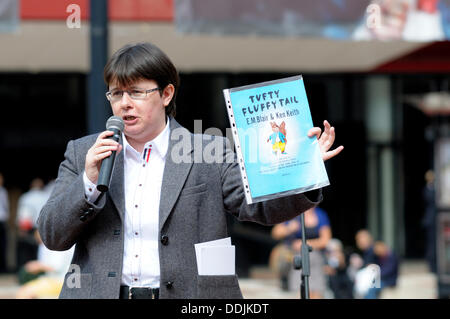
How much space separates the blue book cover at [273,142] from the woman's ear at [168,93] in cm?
27

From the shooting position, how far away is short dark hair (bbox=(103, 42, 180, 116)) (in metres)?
2.87

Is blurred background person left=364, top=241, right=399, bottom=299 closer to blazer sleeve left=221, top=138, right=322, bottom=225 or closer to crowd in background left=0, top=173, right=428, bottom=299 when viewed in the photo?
crowd in background left=0, top=173, right=428, bottom=299

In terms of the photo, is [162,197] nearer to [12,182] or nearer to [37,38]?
[37,38]

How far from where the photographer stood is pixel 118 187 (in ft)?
9.52

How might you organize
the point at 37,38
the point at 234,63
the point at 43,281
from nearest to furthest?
the point at 43,281 → the point at 37,38 → the point at 234,63

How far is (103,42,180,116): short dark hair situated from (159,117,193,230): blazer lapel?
0.21 metres

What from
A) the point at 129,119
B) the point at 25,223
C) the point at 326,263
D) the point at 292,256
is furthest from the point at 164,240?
the point at 25,223

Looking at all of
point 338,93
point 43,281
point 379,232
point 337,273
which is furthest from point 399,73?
point 43,281

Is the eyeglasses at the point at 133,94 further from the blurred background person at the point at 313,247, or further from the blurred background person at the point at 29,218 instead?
the blurred background person at the point at 29,218

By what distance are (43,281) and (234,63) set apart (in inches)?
301

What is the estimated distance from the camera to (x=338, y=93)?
14391 mm

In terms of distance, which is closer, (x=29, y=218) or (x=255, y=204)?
(x=255, y=204)

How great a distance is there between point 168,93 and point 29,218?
10543mm

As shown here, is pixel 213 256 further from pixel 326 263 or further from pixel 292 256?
pixel 326 263
